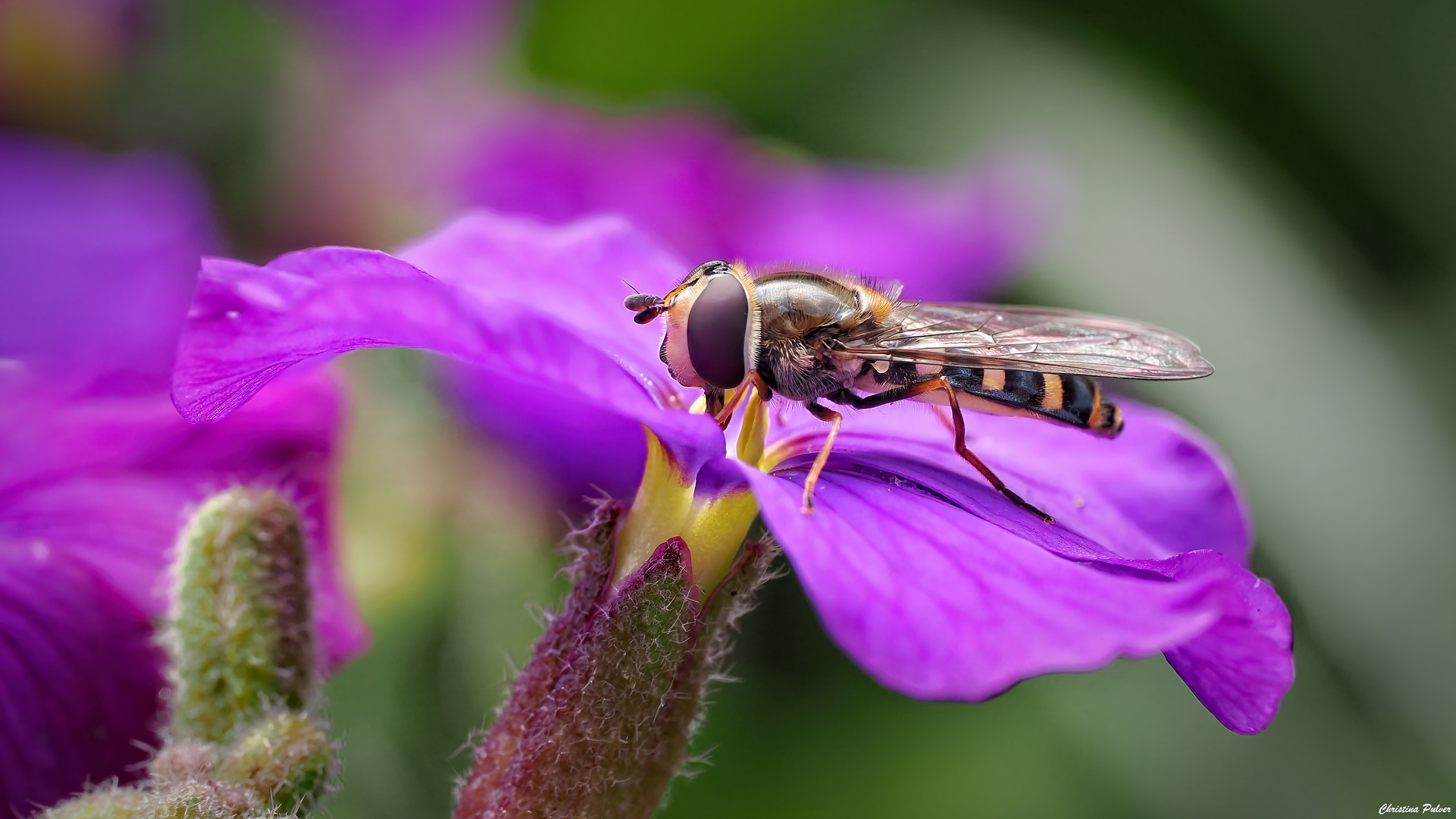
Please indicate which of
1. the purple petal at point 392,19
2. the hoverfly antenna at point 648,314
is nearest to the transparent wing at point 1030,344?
the hoverfly antenna at point 648,314

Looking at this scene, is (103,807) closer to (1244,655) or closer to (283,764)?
(283,764)

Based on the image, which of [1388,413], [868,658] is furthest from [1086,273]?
[868,658]

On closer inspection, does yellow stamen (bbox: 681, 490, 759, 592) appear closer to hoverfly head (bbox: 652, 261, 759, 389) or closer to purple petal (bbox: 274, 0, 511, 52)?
hoverfly head (bbox: 652, 261, 759, 389)

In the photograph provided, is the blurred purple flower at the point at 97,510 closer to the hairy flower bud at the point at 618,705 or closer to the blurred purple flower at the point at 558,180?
the hairy flower bud at the point at 618,705

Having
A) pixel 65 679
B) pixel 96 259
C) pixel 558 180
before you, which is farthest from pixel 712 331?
pixel 558 180

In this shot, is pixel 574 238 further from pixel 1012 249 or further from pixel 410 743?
pixel 1012 249
